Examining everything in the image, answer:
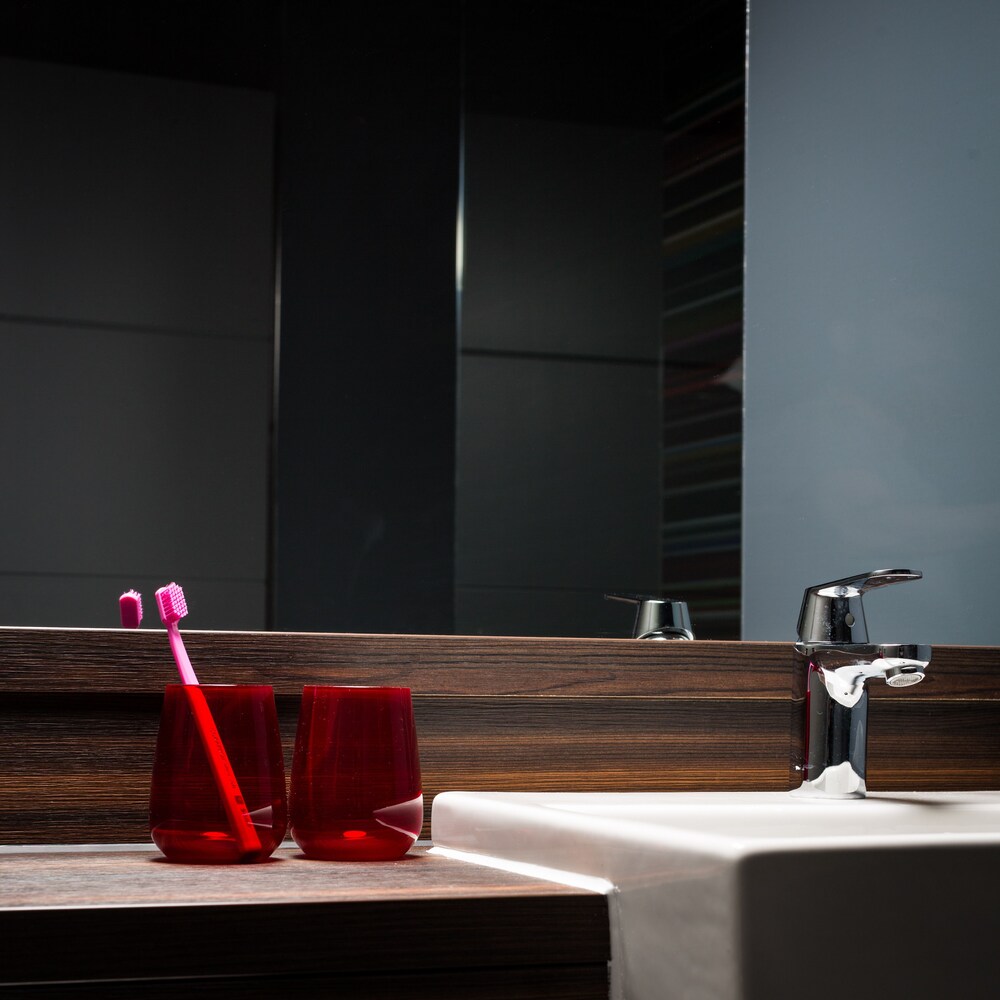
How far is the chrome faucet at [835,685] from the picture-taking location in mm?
964

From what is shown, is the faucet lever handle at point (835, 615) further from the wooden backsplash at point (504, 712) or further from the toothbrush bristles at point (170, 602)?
the toothbrush bristles at point (170, 602)

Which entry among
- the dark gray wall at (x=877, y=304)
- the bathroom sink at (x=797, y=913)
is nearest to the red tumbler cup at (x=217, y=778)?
the bathroom sink at (x=797, y=913)

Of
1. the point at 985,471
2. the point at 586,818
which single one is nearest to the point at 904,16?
the point at 985,471

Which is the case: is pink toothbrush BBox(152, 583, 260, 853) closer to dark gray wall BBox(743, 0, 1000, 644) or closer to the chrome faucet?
the chrome faucet

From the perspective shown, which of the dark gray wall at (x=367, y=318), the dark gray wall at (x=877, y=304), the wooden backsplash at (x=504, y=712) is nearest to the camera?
the wooden backsplash at (x=504, y=712)

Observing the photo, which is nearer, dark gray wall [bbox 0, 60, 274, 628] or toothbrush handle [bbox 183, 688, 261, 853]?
toothbrush handle [bbox 183, 688, 261, 853]

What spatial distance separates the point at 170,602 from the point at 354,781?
6.6 inches

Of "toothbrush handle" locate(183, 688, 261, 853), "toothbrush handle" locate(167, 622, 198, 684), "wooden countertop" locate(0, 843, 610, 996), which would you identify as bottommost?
"wooden countertop" locate(0, 843, 610, 996)

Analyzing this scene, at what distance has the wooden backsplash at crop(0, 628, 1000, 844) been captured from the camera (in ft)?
2.90

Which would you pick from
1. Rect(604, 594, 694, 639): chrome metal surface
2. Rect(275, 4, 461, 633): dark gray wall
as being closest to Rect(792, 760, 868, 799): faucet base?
Rect(604, 594, 694, 639): chrome metal surface

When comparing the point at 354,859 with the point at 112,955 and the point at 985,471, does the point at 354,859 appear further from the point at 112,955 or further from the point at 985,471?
the point at 985,471

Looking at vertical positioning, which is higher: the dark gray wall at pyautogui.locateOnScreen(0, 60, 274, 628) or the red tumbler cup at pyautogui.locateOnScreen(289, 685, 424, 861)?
the dark gray wall at pyautogui.locateOnScreen(0, 60, 274, 628)

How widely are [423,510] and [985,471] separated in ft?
1.73

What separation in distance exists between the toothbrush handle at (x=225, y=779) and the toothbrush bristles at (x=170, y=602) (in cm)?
7
